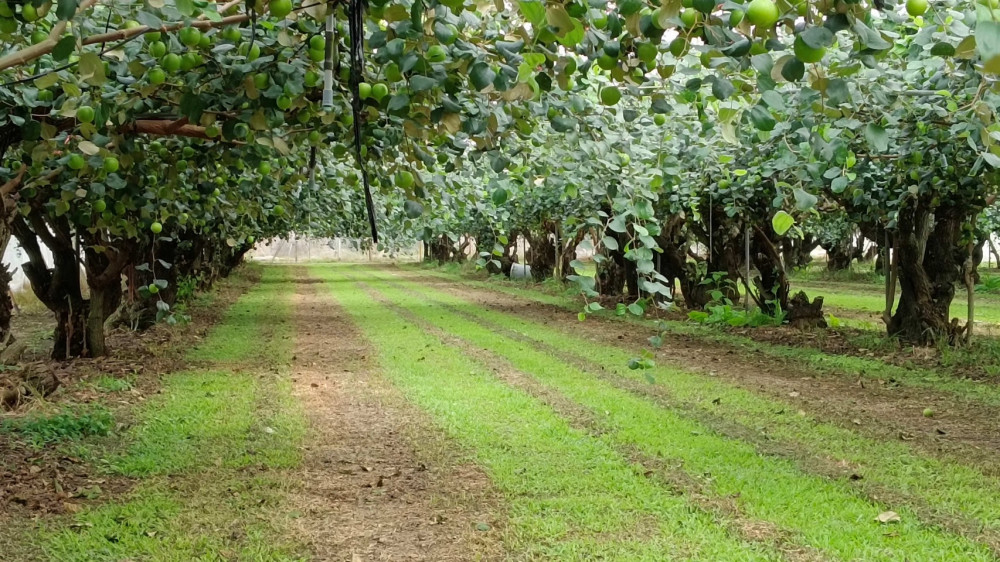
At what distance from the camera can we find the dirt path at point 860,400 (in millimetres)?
5754

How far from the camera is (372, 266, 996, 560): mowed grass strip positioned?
3.87 m

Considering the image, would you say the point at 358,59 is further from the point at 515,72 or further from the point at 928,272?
the point at 928,272

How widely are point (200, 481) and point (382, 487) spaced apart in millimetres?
1029

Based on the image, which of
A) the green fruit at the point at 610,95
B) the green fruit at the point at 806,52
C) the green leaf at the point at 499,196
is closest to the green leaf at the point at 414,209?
the green leaf at the point at 499,196

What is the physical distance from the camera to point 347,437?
600cm

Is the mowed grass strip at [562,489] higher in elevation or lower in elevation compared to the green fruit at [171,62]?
lower

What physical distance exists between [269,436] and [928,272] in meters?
7.74

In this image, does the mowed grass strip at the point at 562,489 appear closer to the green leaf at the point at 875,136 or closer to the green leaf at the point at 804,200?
the green leaf at the point at 804,200

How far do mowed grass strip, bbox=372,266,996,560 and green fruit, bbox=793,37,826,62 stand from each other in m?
2.74

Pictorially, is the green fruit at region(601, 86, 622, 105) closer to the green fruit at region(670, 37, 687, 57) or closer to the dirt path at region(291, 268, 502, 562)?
the green fruit at region(670, 37, 687, 57)

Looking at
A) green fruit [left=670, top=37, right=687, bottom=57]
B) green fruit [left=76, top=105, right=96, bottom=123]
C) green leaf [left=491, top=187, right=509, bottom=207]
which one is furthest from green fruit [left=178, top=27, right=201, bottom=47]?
green fruit [left=670, top=37, right=687, bottom=57]

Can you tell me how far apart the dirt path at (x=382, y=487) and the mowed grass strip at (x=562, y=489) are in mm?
180

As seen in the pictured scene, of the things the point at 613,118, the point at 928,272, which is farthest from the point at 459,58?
the point at 928,272

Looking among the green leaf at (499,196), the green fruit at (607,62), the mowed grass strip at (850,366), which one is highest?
the green fruit at (607,62)
